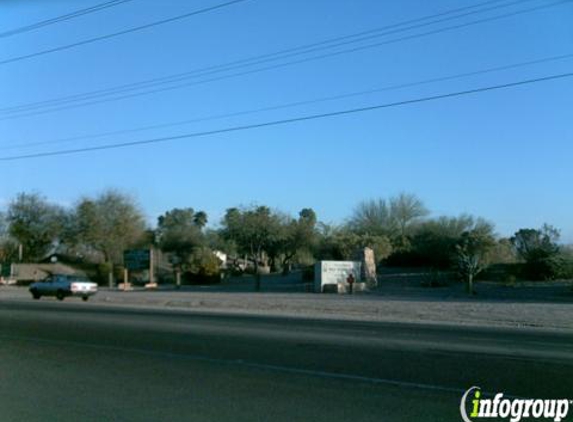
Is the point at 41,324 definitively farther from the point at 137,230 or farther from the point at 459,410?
the point at 137,230

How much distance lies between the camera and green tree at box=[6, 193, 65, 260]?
93.7 metres

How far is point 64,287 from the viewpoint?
45000mm

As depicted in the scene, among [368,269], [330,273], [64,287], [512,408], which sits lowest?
[512,408]

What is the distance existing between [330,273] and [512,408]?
3858cm

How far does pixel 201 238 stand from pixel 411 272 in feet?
136

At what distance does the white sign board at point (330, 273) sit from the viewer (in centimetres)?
4791

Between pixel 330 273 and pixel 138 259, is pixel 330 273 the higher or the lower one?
the lower one

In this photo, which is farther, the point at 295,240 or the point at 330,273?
the point at 295,240

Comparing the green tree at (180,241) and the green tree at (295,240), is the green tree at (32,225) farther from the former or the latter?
the green tree at (295,240)

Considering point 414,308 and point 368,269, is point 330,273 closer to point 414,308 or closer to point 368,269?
point 368,269

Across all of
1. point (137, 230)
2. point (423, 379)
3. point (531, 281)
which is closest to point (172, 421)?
point (423, 379)

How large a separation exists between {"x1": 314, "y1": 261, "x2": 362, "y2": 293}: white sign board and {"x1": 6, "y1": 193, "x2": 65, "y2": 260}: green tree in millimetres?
54071

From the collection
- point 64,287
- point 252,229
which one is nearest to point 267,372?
point 64,287

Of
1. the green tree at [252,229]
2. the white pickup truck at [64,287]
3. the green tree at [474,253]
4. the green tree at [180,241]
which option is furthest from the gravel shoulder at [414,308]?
the green tree at [180,241]
